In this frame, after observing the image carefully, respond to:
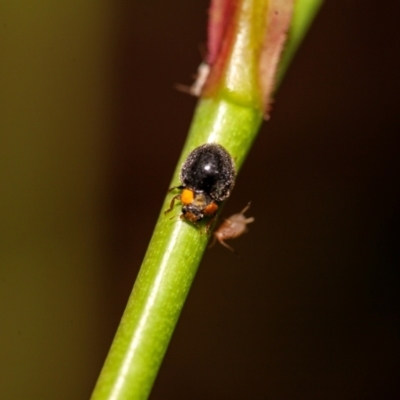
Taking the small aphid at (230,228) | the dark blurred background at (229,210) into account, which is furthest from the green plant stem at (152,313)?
the dark blurred background at (229,210)

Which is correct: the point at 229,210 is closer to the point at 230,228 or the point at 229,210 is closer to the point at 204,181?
the point at 230,228

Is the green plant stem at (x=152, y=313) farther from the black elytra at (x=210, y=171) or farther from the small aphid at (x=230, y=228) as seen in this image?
the small aphid at (x=230, y=228)

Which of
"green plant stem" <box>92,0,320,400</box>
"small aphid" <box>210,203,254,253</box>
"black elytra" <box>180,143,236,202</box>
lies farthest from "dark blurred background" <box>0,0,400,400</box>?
"green plant stem" <box>92,0,320,400</box>

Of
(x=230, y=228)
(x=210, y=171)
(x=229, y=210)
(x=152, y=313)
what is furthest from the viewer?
(x=229, y=210)

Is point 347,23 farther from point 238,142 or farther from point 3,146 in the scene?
point 238,142

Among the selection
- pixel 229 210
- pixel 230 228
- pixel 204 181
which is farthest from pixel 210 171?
pixel 229 210

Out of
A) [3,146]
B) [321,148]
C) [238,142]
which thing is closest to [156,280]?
[238,142]
